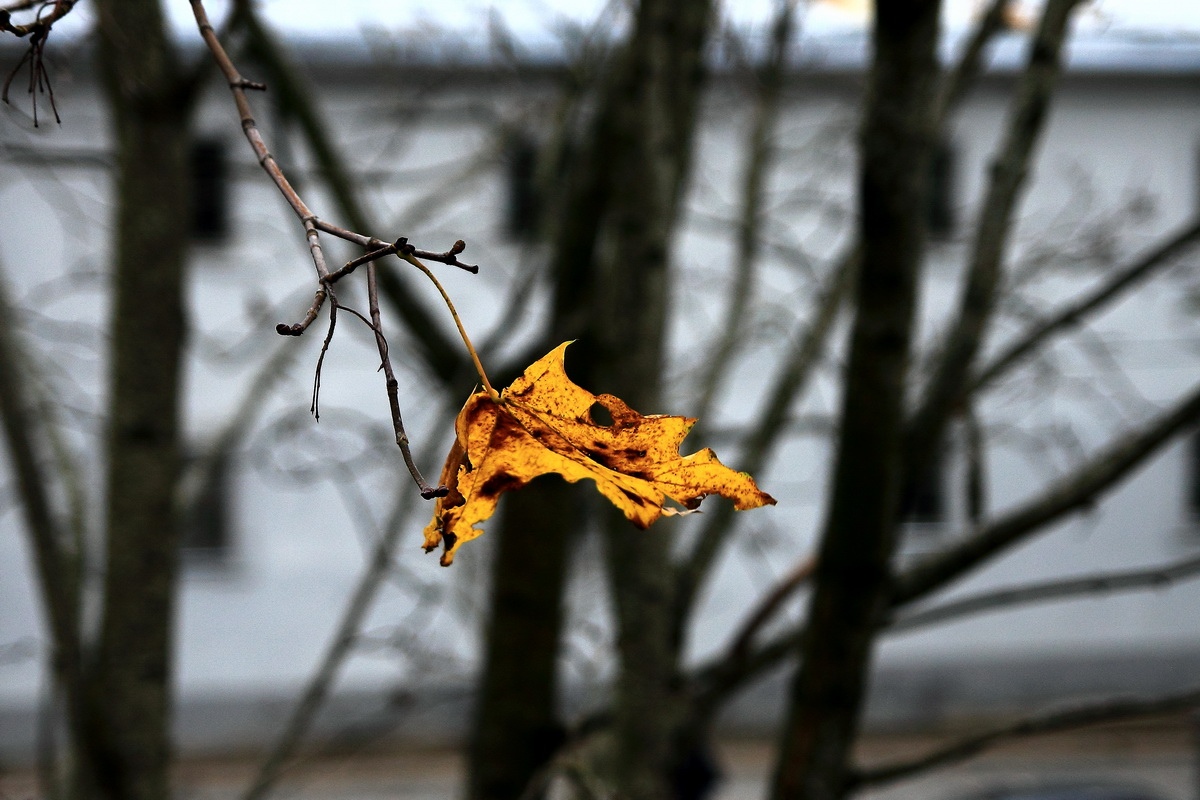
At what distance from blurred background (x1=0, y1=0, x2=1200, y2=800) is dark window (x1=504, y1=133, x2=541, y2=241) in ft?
0.34

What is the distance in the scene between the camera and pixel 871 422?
1.90 m

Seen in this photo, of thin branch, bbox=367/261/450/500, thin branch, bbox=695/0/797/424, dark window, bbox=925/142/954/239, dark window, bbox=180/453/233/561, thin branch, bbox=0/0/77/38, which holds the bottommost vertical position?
thin branch, bbox=367/261/450/500

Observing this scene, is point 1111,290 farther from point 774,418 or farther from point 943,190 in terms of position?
point 943,190

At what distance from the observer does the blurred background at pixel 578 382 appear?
217cm

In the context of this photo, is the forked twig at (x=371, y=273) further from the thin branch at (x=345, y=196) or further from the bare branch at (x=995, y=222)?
the thin branch at (x=345, y=196)

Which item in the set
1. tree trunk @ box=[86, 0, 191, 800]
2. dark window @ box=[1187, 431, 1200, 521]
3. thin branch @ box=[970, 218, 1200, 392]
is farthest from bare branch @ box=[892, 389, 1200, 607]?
dark window @ box=[1187, 431, 1200, 521]

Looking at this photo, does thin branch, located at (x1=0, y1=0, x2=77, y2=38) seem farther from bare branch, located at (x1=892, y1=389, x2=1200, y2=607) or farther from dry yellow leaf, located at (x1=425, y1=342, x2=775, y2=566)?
bare branch, located at (x1=892, y1=389, x2=1200, y2=607)

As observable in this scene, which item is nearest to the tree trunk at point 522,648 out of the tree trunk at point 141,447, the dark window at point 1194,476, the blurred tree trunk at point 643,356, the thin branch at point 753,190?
the blurred tree trunk at point 643,356

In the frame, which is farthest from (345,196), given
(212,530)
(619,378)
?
(212,530)

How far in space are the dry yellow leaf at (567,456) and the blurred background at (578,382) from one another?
0.40 ft

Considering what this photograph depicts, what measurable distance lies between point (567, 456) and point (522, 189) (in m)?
8.14

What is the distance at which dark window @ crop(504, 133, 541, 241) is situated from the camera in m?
3.93

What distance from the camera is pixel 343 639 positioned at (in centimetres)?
266

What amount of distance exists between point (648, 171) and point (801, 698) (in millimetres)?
1112
